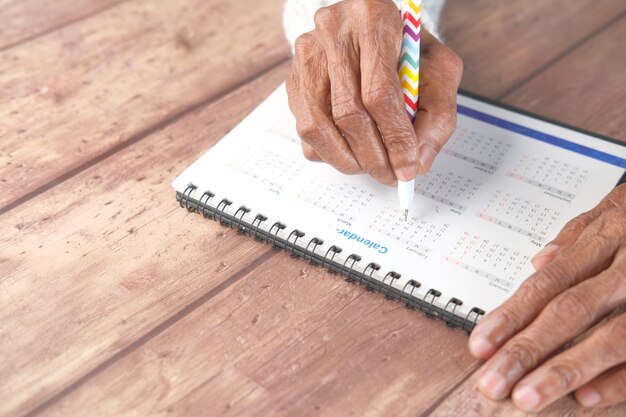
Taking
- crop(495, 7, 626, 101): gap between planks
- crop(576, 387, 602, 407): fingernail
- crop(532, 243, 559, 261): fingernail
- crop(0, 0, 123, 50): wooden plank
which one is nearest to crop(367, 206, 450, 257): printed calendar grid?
crop(532, 243, 559, 261): fingernail

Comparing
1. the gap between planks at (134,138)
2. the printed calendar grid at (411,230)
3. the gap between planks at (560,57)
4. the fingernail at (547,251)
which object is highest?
the gap between planks at (134,138)

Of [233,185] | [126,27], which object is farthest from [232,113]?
[126,27]

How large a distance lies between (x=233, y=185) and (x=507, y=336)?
375 mm

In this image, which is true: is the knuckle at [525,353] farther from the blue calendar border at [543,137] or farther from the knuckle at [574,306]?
the blue calendar border at [543,137]

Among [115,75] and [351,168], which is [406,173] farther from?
[115,75]

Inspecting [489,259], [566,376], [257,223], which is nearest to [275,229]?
[257,223]

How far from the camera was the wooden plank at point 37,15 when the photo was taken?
124 centimetres

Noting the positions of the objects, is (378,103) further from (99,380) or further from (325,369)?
(99,380)

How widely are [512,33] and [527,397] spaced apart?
0.70 meters

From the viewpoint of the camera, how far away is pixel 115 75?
1149 millimetres

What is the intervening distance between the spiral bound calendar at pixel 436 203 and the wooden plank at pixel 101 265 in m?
0.05

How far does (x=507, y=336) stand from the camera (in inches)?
28.2

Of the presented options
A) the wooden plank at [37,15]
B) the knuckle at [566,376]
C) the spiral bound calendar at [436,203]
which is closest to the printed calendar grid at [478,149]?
the spiral bound calendar at [436,203]

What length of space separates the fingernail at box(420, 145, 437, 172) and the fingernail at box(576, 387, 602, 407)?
0.28 metres
